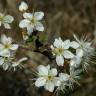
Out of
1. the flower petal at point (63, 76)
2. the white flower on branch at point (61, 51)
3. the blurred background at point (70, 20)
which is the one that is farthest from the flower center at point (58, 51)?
the blurred background at point (70, 20)

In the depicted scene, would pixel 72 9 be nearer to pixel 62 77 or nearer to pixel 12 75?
pixel 12 75

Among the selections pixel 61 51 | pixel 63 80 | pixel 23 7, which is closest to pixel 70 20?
pixel 23 7

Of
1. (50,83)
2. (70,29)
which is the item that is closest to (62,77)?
(50,83)

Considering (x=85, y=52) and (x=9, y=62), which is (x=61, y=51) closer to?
(x=85, y=52)

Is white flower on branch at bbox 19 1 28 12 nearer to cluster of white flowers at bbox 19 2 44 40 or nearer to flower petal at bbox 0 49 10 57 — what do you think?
cluster of white flowers at bbox 19 2 44 40

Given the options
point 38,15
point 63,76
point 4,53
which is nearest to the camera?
point 63,76

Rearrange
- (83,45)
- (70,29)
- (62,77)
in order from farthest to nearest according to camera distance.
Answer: (70,29) → (83,45) → (62,77)
